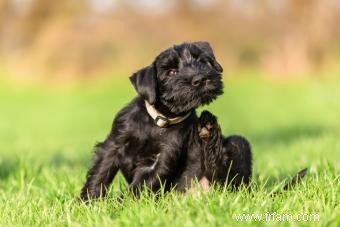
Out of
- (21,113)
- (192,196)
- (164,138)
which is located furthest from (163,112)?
(21,113)

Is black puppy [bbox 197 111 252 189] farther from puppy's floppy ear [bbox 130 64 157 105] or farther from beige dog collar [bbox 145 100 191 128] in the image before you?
puppy's floppy ear [bbox 130 64 157 105]

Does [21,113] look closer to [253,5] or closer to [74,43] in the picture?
[74,43]

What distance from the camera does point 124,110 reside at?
17.1 feet

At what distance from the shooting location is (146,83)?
4.98 meters

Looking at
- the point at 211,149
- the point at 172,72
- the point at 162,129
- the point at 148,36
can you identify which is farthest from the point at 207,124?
the point at 148,36

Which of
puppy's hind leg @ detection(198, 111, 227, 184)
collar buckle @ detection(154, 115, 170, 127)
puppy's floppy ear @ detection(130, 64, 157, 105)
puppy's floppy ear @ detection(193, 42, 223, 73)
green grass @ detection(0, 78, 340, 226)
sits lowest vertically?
green grass @ detection(0, 78, 340, 226)

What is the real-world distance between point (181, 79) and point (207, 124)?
39 cm

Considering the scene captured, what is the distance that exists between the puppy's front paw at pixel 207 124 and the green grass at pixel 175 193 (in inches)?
19.7

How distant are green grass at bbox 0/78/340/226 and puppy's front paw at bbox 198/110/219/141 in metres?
0.50

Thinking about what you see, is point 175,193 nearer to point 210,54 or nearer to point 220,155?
point 220,155

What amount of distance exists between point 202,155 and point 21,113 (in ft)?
54.4

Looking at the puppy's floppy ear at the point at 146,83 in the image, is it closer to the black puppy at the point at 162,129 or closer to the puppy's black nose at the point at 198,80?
the black puppy at the point at 162,129

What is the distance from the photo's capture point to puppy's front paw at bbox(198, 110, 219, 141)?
5.04 metres

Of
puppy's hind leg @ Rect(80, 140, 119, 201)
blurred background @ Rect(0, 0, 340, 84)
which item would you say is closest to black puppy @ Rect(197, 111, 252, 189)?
puppy's hind leg @ Rect(80, 140, 119, 201)
